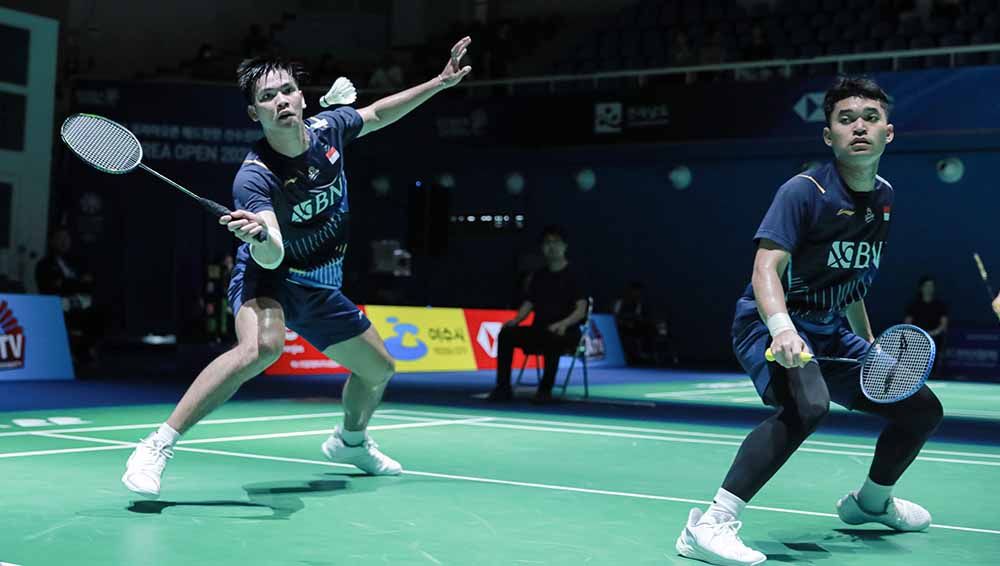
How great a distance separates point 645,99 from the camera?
1900 cm

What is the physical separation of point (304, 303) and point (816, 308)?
2.19m

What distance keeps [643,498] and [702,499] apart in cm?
28

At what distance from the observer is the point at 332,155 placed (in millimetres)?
5582

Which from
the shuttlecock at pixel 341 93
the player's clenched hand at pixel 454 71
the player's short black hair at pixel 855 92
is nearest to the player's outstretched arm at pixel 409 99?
the player's clenched hand at pixel 454 71

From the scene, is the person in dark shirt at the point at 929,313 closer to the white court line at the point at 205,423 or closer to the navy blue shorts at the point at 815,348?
the white court line at the point at 205,423

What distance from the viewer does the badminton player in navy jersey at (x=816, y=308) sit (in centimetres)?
421

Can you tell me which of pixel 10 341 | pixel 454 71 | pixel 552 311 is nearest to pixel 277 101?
pixel 454 71

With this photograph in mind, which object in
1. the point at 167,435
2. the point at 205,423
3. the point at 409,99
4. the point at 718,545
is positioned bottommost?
the point at 205,423

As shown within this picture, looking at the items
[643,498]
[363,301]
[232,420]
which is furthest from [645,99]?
[643,498]

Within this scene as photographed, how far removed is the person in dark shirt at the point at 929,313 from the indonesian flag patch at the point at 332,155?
13797mm

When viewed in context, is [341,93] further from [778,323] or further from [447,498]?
[778,323]

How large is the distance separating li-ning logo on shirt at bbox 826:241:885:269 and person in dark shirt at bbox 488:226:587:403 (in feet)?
21.5

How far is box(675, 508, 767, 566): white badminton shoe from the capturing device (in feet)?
13.4

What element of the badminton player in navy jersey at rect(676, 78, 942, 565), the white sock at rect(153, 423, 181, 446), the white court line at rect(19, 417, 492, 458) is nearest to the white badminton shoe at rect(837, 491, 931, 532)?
the badminton player in navy jersey at rect(676, 78, 942, 565)
